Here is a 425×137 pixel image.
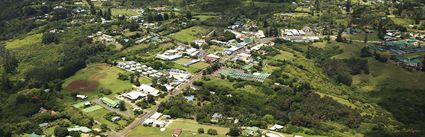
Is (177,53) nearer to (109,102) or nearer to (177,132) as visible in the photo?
(109,102)

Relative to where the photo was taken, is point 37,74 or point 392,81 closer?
point 37,74

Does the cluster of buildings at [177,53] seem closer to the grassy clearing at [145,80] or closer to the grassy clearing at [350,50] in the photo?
the grassy clearing at [145,80]

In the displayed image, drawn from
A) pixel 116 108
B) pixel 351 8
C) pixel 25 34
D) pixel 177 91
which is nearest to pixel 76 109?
pixel 116 108

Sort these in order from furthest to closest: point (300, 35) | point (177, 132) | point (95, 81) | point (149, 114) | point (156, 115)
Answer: point (300, 35) < point (95, 81) < point (149, 114) < point (156, 115) < point (177, 132)

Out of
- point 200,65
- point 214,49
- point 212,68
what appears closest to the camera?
point 212,68

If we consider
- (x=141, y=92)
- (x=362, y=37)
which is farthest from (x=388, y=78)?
(x=141, y=92)

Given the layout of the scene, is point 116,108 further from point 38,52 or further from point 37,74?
point 38,52
